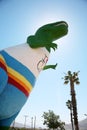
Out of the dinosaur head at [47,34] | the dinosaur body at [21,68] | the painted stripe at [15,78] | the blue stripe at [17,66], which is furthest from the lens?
the dinosaur head at [47,34]

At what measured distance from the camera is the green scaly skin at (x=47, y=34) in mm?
6809

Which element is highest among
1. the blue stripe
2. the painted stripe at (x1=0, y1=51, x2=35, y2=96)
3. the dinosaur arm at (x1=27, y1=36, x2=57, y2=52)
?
the dinosaur arm at (x1=27, y1=36, x2=57, y2=52)

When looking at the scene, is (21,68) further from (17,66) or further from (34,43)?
(34,43)

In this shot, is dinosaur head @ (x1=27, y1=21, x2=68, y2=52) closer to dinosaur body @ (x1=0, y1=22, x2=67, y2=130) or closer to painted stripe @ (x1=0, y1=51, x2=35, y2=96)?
dinosaur body @ (x1=0, y1=22, x2=67, y2=130)

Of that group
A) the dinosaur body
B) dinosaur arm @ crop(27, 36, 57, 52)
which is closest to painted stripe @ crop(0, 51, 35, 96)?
the dinosaur body

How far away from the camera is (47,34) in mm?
6836

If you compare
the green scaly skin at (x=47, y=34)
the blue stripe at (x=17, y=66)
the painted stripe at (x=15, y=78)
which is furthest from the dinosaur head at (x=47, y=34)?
the painted stripe at (x=15, y=78)

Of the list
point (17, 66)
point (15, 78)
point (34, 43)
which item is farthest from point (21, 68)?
point (34, 43)

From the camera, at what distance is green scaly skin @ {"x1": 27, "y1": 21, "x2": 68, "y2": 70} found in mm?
6809

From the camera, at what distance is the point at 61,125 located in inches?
1612

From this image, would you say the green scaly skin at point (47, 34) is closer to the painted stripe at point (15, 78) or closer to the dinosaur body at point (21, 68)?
the dinosaur body at point (21, 68)

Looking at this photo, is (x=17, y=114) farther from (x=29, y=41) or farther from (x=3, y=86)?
(x=29, y=41)

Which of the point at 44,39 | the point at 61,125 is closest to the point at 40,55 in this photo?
the point at 44,39

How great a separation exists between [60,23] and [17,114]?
9.80ft
